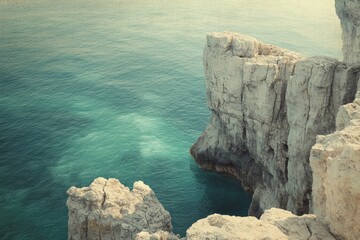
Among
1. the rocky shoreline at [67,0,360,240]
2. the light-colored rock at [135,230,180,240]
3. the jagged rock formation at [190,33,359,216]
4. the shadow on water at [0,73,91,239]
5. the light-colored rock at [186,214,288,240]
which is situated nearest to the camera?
the light-colored rock at [186,214,288,240]

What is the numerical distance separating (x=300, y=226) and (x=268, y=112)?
31.6m

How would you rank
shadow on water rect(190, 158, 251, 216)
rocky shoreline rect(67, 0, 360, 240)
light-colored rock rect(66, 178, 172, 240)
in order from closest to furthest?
rocky shoreline rect(67, 0, 360, 240) → light-colored rock rect(66, 178, 172, 240) → shadow on water rect(190, 158, 251, 216)

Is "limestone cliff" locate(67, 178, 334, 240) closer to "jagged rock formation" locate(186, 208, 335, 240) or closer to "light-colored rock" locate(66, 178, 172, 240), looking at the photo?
"light-colored rock" locate(66, 178, 172, 240)

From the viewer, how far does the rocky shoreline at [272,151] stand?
24.6 metres

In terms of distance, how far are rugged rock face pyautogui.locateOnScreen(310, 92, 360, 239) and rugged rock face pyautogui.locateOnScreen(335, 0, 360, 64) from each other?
28035mm

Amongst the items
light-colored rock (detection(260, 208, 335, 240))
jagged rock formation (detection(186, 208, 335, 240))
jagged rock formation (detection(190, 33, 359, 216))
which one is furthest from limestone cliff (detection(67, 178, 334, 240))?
jagged rock formation (detection(190, 33, 359, 216))

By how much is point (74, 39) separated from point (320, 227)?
111 metres

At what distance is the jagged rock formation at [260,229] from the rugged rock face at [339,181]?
3.32 feet

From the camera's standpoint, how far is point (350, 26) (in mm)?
53750

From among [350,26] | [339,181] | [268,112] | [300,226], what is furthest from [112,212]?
[350,26]

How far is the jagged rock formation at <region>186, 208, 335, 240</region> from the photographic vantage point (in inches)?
939

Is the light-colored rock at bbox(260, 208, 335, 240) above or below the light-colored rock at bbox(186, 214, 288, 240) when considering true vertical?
below

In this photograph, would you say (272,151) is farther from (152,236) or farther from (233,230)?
(233,230)

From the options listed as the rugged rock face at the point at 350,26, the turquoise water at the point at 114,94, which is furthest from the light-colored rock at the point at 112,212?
the rugged rock face at the point at 350,26
